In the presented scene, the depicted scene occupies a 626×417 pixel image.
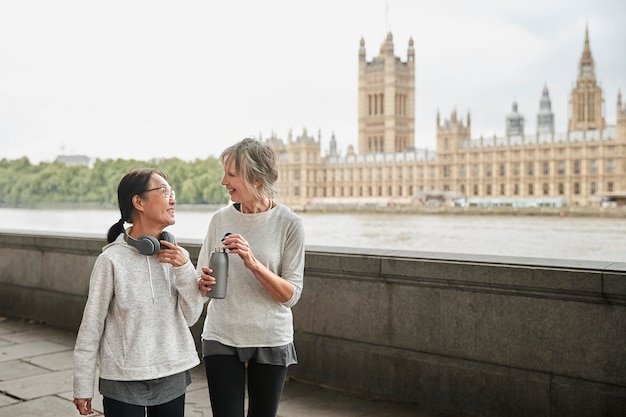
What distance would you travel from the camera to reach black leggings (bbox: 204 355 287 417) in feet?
7.33

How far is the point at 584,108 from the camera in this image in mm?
108375

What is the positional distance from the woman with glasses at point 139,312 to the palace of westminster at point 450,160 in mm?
92700

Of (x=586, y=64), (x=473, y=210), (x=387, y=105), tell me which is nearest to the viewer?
(x=473, y=210)

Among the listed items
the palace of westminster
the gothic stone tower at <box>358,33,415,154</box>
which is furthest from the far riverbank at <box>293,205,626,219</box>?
the gothic stone tower at <box>358,33,415,154</box>

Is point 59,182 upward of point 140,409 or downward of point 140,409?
upward

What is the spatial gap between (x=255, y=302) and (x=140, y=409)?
18.1 inches

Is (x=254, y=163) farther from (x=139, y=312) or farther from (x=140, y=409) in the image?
(x=140, y=409)

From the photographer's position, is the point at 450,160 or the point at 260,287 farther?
the point at 450,160

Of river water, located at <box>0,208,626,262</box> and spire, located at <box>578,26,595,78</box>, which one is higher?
spire, located at <box>578,26,595,78</box>

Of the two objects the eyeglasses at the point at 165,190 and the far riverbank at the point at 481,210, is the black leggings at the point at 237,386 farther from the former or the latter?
the far riverbank at the point at 481,210

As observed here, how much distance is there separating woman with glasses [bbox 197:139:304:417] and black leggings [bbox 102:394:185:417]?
14cm

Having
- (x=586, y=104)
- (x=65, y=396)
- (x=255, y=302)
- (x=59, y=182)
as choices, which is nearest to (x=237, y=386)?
(x=255, y=302)

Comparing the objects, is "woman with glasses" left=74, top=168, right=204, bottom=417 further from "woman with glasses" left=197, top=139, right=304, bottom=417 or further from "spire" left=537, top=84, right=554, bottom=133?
"spire" left=537, top=84, right=554, bottom=133

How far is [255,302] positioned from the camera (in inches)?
89.0
